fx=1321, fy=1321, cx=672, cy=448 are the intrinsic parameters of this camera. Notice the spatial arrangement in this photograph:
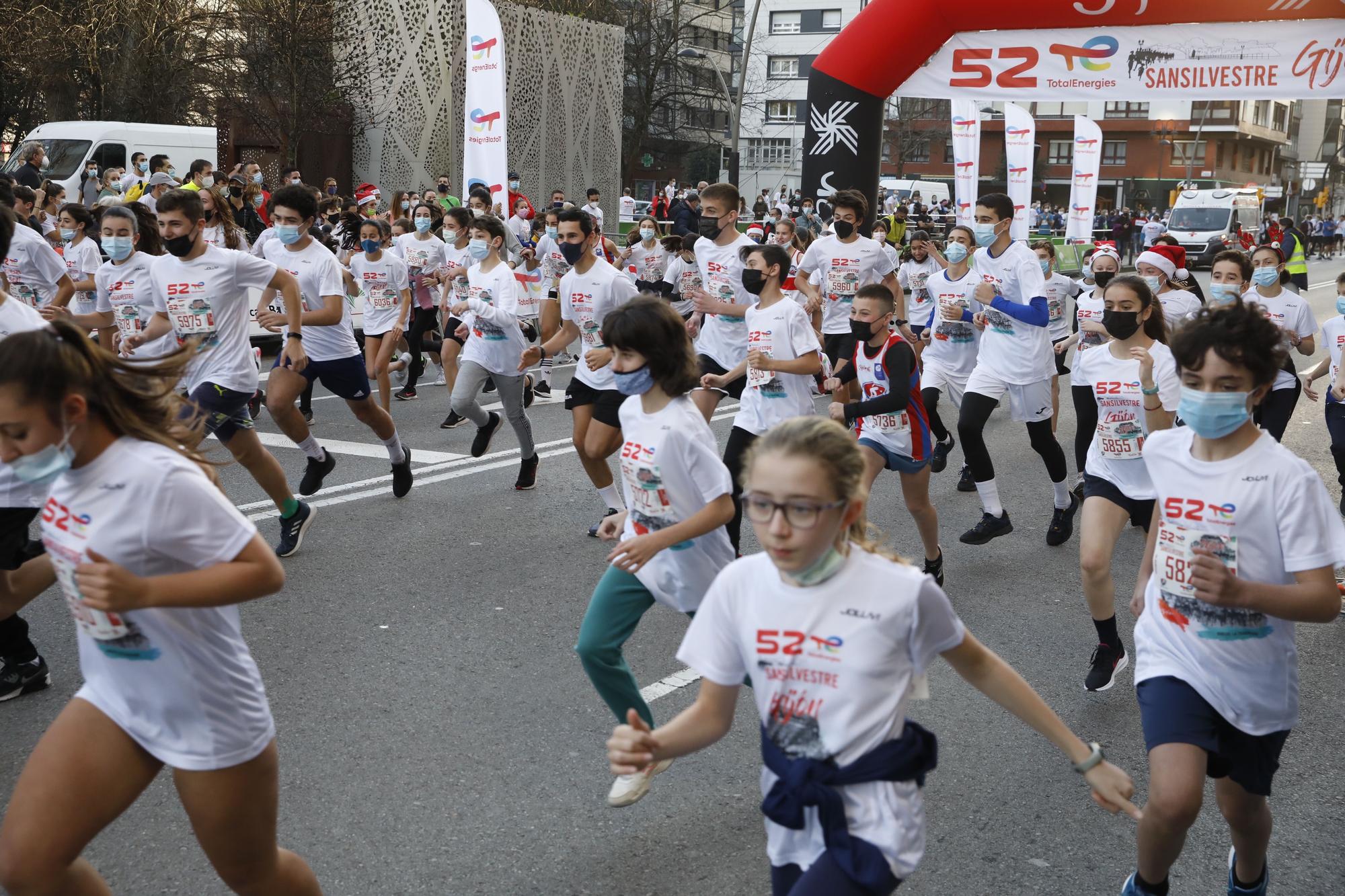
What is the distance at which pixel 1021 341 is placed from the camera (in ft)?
27.7

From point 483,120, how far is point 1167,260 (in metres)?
9.55

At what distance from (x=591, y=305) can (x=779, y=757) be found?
236 inches

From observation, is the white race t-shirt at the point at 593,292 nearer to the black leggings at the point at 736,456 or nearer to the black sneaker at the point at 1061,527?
the black leggings at the point at 736,456

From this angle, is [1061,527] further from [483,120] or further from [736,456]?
[483,120]

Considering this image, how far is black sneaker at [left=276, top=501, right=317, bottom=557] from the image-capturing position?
739 cm

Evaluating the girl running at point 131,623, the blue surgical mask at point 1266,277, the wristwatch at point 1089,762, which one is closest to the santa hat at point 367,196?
the blue surgical mask at point 1266,277

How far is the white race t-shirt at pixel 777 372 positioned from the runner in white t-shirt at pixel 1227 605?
3.60 meters

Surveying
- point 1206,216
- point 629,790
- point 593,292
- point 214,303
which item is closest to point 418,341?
point 593,292

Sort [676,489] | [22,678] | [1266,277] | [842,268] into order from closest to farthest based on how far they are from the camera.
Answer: [676,489] → [22,678] → [1266,277] → [842,268]

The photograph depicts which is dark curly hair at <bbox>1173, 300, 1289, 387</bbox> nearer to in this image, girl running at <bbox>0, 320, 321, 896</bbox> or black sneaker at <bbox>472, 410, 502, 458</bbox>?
girl running at <bbox>0, 320, 321, 896</bbox>

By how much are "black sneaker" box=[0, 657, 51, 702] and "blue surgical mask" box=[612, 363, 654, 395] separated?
8.95 ft

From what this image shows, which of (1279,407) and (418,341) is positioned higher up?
(1279,407)

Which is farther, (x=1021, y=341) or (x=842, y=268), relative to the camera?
(x=842, y=268)

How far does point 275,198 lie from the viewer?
8.65 metres
